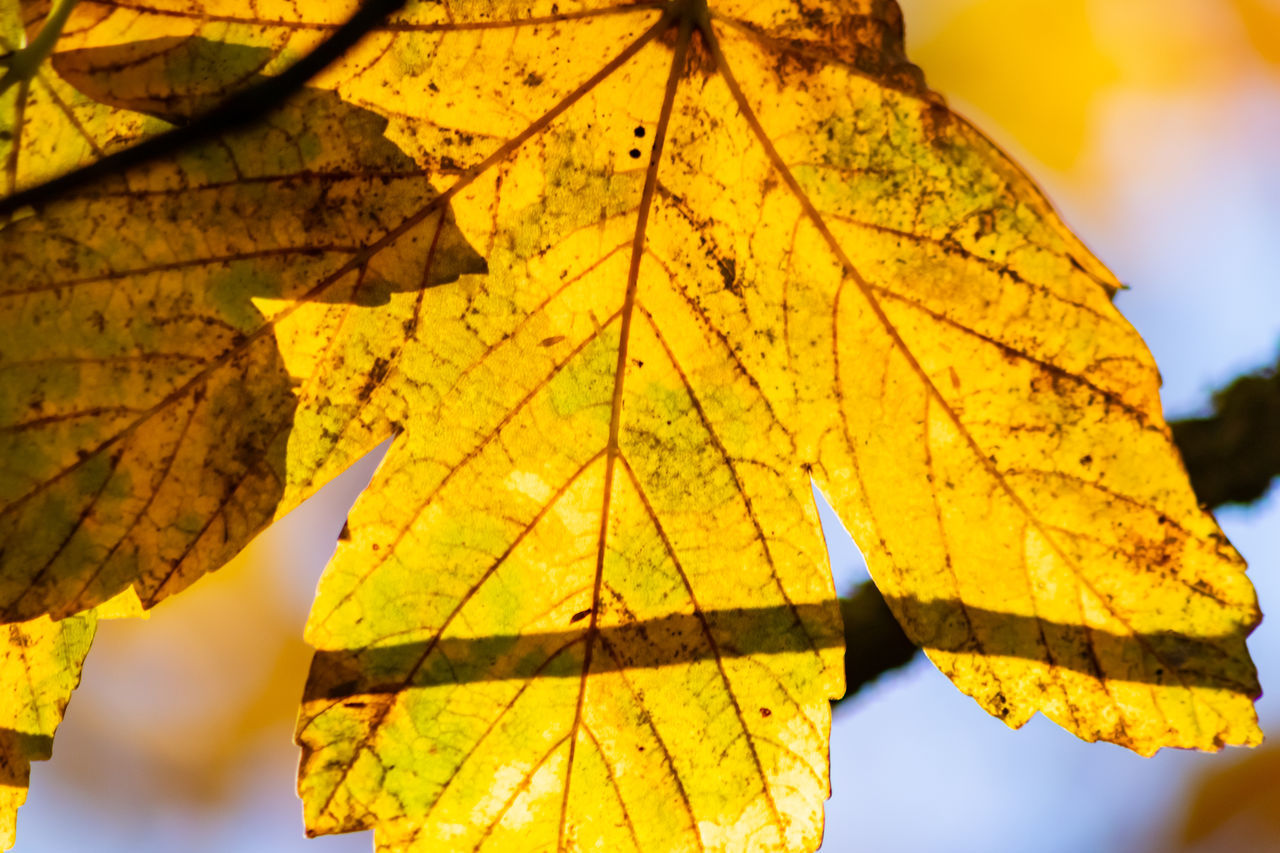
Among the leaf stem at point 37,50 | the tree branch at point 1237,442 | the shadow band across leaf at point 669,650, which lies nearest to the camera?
the leaf stem at point 37,50

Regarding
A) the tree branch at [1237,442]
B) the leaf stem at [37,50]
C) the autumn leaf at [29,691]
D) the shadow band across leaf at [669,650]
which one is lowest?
the shadow band across leaf at [669,650]

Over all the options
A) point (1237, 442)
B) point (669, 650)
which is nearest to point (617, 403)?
point (669, 650)

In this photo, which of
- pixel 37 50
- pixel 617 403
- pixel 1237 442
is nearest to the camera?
pixel 37 50

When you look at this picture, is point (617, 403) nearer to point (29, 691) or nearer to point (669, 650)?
point (669, 650)

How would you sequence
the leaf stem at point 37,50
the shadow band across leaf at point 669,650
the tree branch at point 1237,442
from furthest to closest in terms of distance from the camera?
the tree branch at point 1237,442, the shadow band across leaf at point 669,650, the leaf stem at point 37,50

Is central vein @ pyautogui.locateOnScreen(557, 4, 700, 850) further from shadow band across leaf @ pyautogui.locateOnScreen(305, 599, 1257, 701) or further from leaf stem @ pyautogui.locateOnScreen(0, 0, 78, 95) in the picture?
leaf stem @ pyautogui.locateOnScreen(0, 0, 78, 95)

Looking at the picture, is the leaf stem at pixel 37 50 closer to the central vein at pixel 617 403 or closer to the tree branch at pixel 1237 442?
the central vein at pixel 617 403

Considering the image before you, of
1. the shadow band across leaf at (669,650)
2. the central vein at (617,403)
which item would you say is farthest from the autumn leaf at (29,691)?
the central vein at (617,403)

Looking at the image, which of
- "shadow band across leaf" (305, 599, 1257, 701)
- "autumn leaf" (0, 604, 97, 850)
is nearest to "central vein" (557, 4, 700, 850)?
"shadow band across leaf" (305, 599, 1257, 701)
